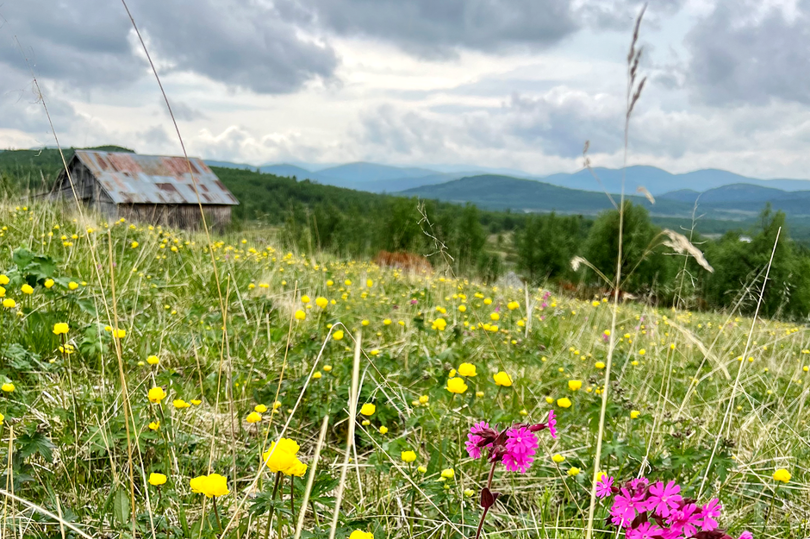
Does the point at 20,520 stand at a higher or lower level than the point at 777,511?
higher

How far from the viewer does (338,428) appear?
232 centimetres

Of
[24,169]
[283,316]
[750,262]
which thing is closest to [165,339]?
[283,316]

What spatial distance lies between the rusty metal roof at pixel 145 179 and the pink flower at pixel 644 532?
1763cm

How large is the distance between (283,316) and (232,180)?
336 feet

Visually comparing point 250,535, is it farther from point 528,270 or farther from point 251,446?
point 528,270

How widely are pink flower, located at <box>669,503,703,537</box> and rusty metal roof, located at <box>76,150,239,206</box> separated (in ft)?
58.0

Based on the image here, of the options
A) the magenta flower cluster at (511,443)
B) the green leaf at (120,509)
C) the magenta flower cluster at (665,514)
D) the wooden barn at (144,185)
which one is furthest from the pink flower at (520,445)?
the wooden barn at (144,185)

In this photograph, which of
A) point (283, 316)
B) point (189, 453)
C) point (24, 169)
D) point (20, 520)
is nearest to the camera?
point (20, 520)

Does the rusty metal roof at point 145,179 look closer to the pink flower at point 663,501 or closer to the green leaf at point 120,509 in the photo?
the green leaf at point 120,509

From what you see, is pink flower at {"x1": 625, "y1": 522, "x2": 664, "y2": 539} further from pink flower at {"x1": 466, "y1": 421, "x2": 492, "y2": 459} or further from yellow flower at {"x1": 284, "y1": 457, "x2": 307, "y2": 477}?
yellow flower at {"x1": 284, "y1": 457, "x2": 307, "y2": 477}

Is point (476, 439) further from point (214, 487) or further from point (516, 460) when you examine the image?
point (214, 487)

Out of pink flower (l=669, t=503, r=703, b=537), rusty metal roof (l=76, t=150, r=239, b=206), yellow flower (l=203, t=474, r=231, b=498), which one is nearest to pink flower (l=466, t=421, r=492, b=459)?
pink flower (l=669, t=503, r=703, b=537)

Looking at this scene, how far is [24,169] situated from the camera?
7.45 metres

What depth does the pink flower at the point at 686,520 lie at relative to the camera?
3.03 feet
